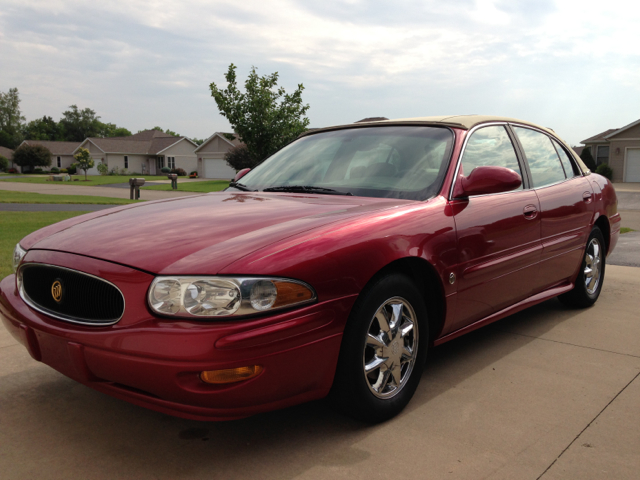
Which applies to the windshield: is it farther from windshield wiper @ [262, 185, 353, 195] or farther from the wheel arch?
the wheel arch

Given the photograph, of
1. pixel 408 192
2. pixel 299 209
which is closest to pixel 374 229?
A: pixel 299 209

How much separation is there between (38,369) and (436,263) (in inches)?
97.5

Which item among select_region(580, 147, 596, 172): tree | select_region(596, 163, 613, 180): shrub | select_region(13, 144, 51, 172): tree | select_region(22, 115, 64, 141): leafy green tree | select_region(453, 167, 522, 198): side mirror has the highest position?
select_region(22, 115, 64, 141): leafy green tree

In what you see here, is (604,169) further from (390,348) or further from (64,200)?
(390,348)

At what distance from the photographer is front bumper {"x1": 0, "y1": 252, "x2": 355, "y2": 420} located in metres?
2.05

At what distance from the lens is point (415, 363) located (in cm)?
288

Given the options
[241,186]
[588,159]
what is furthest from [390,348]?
[588,159]

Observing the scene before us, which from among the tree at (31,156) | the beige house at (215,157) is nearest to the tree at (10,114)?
the tree at (31,156)

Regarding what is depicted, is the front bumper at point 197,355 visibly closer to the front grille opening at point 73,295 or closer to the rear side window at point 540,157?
the front grille opening at point 73,295

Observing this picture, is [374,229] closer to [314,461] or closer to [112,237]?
[314,461]

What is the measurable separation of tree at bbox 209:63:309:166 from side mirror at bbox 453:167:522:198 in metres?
21.9

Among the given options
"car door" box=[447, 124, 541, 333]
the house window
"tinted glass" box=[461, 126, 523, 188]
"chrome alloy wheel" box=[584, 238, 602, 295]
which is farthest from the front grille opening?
the house window

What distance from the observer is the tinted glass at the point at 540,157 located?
4109 millimetres

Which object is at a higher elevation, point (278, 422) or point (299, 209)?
point (299, 209)
